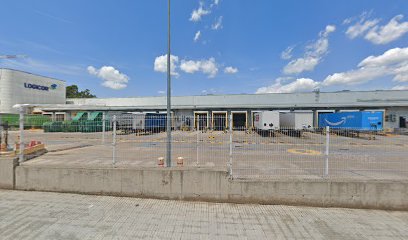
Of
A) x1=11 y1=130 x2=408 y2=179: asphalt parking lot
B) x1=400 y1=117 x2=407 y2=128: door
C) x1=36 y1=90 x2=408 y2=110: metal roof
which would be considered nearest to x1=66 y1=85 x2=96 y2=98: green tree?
x1=36 y1=90 x2=408 y2=110: metal roof

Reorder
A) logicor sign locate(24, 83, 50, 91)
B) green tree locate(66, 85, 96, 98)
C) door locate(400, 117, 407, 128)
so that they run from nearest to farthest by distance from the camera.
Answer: door locate(400, 117, 407, 128), logicor sign locate(24, 83, 50, 91), green tree locate(66, 85, 96, 98)

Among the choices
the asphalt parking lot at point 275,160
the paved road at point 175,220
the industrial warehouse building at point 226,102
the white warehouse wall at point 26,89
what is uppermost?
the white warehouse wall at point 26,89

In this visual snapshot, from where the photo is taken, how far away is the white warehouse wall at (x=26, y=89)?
41828mm

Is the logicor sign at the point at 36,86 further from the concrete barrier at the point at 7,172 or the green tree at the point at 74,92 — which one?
Answer: the concrete barrier at the point at 7,172

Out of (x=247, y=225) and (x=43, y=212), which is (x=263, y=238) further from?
(x=43, y=212)

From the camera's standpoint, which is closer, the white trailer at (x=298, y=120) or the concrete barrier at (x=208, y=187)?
the concrete barrier at (x=208, y=187)

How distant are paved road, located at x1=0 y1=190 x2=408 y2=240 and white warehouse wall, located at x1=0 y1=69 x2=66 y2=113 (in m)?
49.9

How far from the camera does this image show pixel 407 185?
4805mm

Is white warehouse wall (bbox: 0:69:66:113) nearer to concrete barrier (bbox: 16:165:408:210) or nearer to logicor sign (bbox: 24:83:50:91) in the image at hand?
logicor sign (bbox: 24:83:50:91)

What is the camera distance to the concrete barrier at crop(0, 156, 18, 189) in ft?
18.6

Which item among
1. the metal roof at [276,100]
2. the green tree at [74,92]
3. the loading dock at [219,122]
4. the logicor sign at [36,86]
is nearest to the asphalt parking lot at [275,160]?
the loading dock at [219,122]

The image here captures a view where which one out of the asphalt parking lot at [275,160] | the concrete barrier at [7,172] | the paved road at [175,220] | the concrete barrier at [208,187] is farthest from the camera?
the asphalt parking lot at [275,160]

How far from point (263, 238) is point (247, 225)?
472 mm

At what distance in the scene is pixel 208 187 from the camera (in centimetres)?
514
